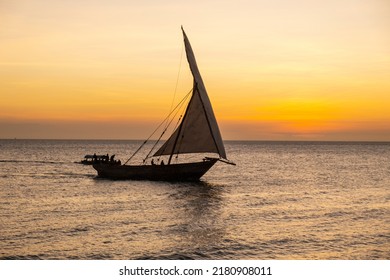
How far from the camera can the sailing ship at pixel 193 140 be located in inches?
1502

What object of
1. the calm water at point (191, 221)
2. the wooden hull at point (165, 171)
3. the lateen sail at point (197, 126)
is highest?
the lateen sail at point (197, 126)

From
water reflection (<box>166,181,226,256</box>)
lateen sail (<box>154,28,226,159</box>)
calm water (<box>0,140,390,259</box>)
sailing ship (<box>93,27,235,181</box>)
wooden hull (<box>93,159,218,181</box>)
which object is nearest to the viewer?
calm water (<box>0,140,390,259</box>)

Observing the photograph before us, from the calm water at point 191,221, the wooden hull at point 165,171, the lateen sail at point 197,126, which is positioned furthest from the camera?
the wooden hull at point 165,171

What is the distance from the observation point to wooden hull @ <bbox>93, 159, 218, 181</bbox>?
40312 mm

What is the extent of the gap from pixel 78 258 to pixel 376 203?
20.3 metres

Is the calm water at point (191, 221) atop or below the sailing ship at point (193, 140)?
below

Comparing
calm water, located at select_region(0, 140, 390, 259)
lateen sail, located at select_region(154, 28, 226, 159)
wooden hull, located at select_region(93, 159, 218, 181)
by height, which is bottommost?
calm water, located at select_region(0, 140, 390, 259)

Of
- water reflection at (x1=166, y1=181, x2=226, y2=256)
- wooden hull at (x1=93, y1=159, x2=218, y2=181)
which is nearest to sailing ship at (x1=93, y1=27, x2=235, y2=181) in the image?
wooden hull at (x1=93, y1=159, x2=218, y2=181)

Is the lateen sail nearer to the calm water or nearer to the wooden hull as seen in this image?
the wooden hull

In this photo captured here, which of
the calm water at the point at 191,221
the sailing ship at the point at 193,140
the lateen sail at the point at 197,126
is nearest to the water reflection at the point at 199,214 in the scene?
the calm water at the point at 191,221

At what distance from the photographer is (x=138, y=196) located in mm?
32656

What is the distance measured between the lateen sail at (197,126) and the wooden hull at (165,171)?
142 centimetres

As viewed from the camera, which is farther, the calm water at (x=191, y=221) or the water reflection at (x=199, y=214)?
the water reflection at (x=199, y=214)

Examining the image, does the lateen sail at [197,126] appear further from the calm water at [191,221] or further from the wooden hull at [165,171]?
the calm water at [191,221]
